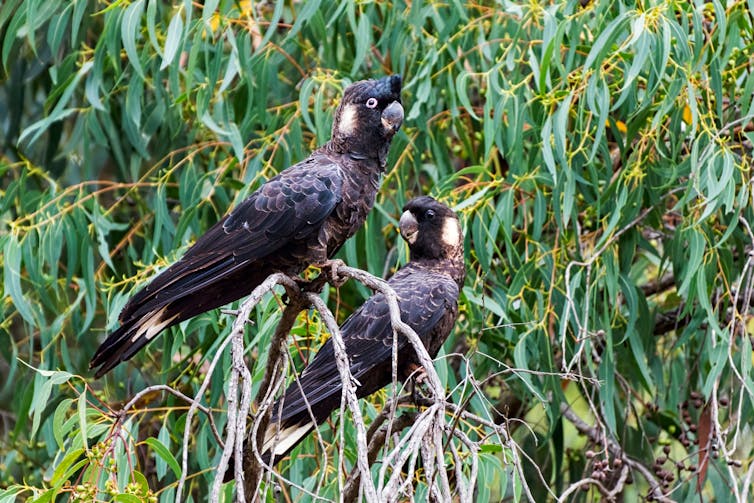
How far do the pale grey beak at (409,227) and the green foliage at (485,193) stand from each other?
0.14 meters

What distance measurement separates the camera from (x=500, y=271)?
3.35 m

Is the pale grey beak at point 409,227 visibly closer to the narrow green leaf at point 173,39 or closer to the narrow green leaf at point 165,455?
the narrow green leaf at point 173,39

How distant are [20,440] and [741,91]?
2.82m

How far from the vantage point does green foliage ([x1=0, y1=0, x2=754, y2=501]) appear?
9.51 feet

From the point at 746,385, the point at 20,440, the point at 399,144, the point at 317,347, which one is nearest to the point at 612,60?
the point at 399,144

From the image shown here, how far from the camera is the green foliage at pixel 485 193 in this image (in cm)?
290

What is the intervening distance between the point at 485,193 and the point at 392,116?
52cm

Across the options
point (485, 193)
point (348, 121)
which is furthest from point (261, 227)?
point (485, 193)

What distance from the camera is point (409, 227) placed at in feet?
10.1

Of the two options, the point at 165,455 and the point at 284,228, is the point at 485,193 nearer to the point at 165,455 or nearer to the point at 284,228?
the point at 284,228

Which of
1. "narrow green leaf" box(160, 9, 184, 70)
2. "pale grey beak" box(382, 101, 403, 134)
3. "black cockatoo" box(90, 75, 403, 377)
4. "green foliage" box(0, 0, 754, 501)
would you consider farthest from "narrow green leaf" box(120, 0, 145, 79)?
"pale grey beak" box(382, 101, 403, 134)

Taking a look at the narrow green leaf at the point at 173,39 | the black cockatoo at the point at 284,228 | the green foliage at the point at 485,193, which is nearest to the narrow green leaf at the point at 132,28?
the green foliage at the point at 485,193

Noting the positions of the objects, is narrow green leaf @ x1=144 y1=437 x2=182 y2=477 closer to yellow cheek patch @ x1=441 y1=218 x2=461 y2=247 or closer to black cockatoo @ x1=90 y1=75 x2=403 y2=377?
black cockatoo @ x1=90 y1=75 x2=403 y2=377

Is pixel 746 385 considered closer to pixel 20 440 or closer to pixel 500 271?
pixel 500 271
